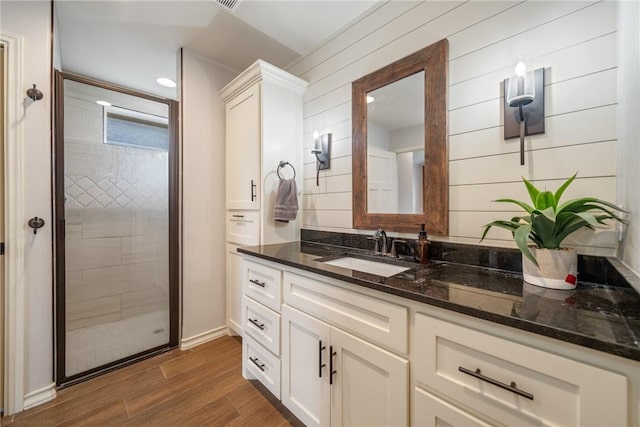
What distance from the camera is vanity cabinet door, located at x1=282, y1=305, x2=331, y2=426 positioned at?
113cm

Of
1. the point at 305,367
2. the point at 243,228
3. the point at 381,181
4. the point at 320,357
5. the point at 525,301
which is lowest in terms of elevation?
the point at 305,367

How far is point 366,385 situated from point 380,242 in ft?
2.58

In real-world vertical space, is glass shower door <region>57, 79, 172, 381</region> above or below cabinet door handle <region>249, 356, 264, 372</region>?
above

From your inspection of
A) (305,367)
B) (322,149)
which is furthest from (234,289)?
(322,149)

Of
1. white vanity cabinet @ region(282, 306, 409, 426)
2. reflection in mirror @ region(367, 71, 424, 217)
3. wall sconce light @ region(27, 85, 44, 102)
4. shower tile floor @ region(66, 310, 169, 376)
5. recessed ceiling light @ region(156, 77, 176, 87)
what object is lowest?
shower tile floor @ region(66, 310, 169, 376)

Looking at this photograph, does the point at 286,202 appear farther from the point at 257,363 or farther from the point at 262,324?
the point at 257,363

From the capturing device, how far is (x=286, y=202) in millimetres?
1936

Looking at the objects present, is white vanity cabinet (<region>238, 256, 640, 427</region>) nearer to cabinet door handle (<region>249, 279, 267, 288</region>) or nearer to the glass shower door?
cabinet door handle (<region>249, 279, 267, 288</region>)

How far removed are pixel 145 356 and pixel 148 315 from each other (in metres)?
0.30

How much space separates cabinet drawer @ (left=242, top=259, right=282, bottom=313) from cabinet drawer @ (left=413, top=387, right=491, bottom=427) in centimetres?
78

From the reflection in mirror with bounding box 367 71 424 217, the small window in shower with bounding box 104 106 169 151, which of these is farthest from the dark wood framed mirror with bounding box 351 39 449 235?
the small window in shower with bounding box 104 106 169 151

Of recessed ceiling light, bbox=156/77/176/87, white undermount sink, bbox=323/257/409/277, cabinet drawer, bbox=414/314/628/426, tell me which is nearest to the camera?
cabinet drawer, bbox=414/314/628/426

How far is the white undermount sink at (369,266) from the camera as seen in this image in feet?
4.34

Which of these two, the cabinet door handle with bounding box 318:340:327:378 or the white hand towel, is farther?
the white hand towel
